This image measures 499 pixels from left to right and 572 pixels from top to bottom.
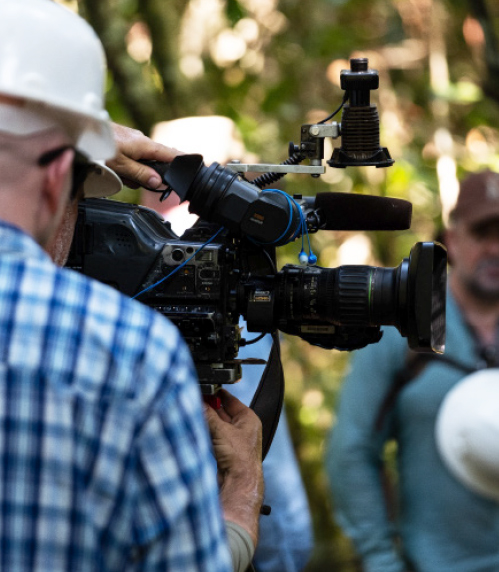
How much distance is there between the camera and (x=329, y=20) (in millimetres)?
6277

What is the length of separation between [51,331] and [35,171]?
227 mm

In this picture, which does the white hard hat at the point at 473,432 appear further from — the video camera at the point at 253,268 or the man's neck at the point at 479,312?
the video camera at the point at 253,268

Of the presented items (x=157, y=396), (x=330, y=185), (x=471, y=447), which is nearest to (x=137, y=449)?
(x=157, y=396)

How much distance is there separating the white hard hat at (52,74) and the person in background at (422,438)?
2.08 meters

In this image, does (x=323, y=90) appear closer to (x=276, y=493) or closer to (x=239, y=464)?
(x=276, y=493)

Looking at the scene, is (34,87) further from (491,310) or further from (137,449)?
(491,310)

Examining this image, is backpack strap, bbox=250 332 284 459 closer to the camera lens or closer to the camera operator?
the camera lens

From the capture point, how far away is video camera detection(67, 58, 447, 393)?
2.19m

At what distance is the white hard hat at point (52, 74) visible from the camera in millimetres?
1367

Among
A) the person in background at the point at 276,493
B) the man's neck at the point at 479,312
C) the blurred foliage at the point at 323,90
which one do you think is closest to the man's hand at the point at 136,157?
the person in background at the point at 276,493

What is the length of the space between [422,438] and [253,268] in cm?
128

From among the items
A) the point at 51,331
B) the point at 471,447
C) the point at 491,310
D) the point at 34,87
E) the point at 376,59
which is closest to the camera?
the point at 51,331

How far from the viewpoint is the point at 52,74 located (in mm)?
1438

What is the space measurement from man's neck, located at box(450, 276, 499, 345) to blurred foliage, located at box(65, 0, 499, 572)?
5.96 ft
